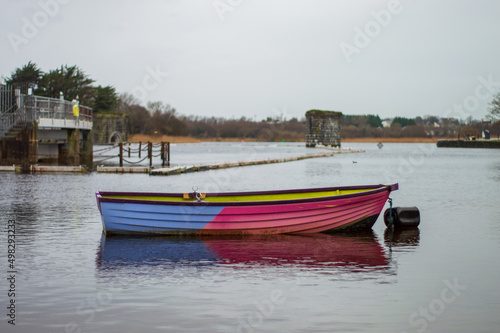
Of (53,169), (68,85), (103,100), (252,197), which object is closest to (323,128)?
(103,100)

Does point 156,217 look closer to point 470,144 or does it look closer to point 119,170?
point 119,170

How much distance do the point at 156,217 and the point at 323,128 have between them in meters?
123

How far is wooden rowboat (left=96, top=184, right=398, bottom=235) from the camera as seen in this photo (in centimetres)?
1595

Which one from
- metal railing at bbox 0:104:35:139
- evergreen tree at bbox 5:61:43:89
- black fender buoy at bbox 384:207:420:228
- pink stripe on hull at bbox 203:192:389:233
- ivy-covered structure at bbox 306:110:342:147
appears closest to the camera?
pink stripe on hull at bbox 203:192:389:233

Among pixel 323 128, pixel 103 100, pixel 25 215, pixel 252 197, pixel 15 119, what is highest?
pixel 103 100

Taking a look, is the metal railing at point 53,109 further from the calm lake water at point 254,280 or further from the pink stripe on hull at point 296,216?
the pink stripe on hull at point 296,216

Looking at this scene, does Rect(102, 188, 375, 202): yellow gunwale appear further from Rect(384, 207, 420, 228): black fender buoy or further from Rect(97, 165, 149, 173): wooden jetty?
Rect(97, 165, 149, 173): wooden jetty

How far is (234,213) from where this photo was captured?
1605cm

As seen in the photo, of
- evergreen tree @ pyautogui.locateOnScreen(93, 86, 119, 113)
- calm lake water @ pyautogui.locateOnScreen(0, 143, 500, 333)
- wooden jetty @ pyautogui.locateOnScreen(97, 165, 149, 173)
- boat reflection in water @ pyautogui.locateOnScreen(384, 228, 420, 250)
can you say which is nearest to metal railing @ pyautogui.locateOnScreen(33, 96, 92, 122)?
wooden jetty @ pyautogui.locateOnScreen(97, 165, 149, 173)

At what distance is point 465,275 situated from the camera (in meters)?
12.4

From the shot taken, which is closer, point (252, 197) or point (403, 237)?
point (403, 237)

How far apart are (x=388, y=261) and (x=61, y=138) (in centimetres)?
4075

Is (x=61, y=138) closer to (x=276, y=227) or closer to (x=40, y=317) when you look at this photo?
(x=276, y=227)

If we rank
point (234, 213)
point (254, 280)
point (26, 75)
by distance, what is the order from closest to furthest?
point (254, 280)
point (234, 213)
point (26, 75)
